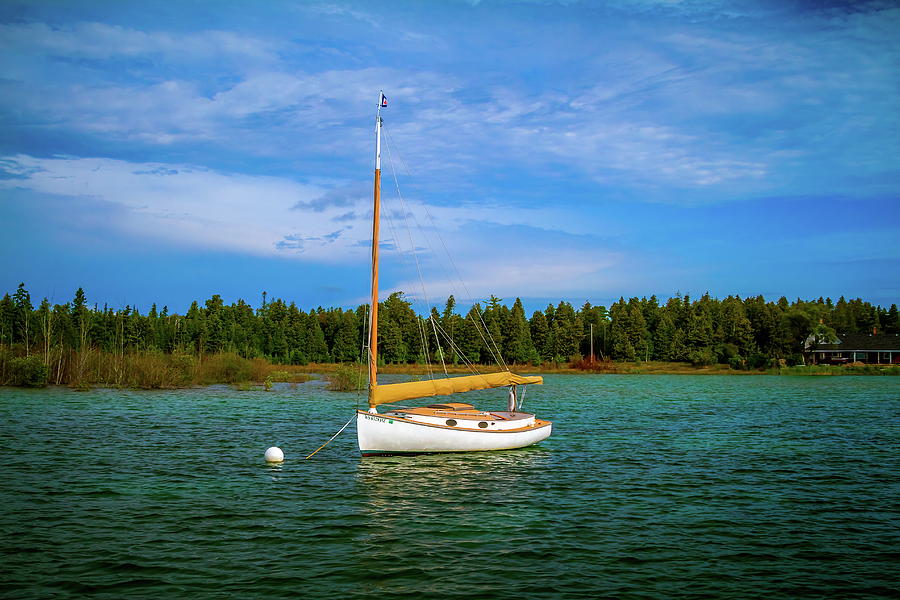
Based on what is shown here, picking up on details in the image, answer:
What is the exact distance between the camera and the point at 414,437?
2927 centimetres

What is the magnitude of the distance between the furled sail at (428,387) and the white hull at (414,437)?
969 mm

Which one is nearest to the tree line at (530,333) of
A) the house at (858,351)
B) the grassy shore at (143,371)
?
the house at (858,351)

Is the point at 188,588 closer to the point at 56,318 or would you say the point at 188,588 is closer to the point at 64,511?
the point at 64,511

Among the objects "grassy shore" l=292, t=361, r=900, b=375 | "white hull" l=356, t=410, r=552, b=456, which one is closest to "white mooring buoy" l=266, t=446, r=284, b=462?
"white hull" l=356, t=410, r=552, b=456

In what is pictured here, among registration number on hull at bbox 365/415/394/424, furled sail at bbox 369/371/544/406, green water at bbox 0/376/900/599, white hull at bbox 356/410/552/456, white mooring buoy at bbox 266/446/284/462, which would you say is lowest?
green water at bbox 0/376/900/599

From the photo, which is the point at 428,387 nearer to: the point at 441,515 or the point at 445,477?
the point at 445,477

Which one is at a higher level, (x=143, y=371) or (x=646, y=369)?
(x=143, y=371)

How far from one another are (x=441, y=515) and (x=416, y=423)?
28.6 ft

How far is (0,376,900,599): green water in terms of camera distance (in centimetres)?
1481

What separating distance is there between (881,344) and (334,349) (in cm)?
11322

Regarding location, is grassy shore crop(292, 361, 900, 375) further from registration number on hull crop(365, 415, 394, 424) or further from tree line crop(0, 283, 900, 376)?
registration number on hull crop(365, 415, 394, 424)

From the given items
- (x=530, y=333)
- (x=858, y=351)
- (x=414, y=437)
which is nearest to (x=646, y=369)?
(x=530, y=333)

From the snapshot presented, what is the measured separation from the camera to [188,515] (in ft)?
65.5

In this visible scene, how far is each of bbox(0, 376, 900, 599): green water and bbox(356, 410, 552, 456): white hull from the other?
627mm
